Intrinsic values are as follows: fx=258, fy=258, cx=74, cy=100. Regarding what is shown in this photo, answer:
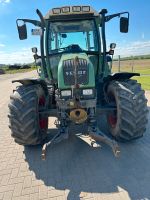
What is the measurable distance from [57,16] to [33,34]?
2.45 ft

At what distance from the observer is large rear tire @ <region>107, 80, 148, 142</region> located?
5008mm

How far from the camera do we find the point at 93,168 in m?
4.64

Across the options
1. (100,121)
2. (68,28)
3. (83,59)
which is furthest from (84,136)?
(68,28)

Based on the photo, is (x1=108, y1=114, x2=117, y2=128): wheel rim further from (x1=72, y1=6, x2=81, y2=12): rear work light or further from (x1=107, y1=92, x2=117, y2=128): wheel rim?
(x1=72, y1=6, x2=81, y2=12): rear work light

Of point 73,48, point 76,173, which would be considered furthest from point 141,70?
point 76,173

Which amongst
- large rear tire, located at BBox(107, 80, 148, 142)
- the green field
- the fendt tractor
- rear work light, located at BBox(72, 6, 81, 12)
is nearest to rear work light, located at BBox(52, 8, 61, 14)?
the fendt tractor

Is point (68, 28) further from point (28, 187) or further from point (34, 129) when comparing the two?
point (28, 187)

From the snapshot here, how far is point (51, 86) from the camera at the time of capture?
Answer: 20.9 feet

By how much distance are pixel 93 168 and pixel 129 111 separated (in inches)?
50.6

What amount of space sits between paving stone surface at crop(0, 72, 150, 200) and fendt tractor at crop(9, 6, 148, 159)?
408 millimetres

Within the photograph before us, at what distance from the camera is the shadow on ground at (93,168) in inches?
157

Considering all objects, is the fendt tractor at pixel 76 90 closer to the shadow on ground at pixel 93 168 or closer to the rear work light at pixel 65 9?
the rear work light at pixel 65 9

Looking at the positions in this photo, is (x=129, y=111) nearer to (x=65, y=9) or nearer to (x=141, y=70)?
(x=65, y=9)

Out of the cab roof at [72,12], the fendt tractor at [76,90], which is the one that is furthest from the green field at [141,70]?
the cab roof at [72,12]
